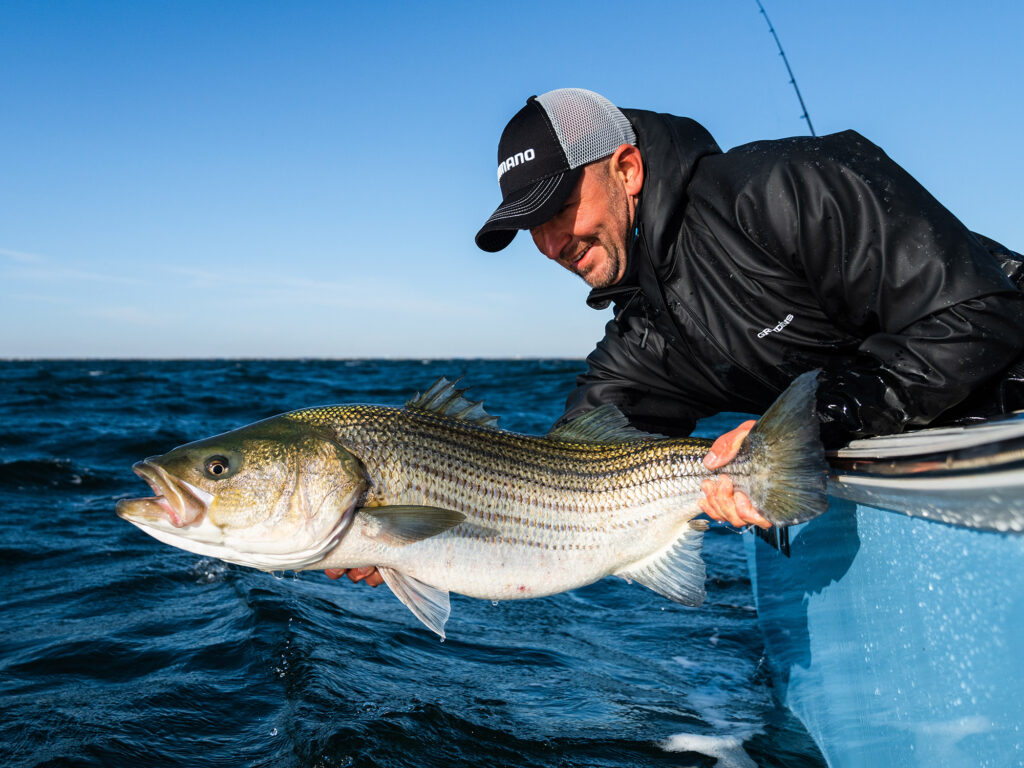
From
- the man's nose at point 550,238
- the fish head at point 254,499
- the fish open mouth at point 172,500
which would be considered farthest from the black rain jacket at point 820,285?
the fish open mouth at point 172,500

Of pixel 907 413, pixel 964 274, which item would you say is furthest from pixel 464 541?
pixel 964 274

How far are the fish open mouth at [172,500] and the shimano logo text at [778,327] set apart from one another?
97.0 inches

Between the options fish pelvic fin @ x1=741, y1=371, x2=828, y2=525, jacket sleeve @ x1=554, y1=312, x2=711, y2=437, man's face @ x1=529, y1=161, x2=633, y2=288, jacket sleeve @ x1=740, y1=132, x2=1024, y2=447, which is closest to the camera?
jacket sleeve @ x1=740, y1=132, x2=1024, y2=447

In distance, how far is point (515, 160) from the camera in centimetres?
384

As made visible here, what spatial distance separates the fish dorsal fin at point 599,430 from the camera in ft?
12.2

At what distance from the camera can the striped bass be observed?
3.11 metres

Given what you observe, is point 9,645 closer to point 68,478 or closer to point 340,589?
point 340,589

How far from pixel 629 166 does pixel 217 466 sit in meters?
2.29

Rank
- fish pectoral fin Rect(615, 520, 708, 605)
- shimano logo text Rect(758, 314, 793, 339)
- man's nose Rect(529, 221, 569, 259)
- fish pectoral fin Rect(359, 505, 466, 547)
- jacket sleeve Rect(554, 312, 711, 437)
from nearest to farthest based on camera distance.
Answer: fish pectoral fin Rect(359, 505, 466, 547) < fish pectoral fin Rect(615, 520, 708, 605) < shimano logo text Rect(758, 314, 793, 339) < man's nose Rect(529, 221, 569, 259) < jacket sleeve Rect(554, 312, 711, 437)

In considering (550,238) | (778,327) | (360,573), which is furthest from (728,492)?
(360,573)

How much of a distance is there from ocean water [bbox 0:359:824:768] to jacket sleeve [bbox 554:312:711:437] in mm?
1681

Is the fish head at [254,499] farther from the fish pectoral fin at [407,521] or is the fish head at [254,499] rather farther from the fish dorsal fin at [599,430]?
the fish dorsal fin at [599,430]

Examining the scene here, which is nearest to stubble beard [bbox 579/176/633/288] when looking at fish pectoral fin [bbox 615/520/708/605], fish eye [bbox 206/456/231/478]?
fish pectoral fin [bbox 615/520/708/605]

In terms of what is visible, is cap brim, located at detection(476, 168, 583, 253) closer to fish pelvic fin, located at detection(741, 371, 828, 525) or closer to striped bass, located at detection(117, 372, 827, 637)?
striped bass, located at detection(117, 372, 827, 637)
